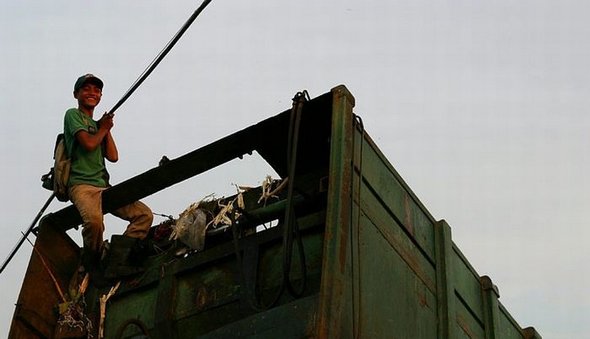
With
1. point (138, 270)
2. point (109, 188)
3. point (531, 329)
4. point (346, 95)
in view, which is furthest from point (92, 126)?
point (531, 329)

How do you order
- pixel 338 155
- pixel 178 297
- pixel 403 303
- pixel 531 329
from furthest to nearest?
1. pixel 531 329
2. pixel 178 297
3. pixel 403 303
4. pixel 338 155

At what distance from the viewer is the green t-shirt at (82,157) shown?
7.58 metres

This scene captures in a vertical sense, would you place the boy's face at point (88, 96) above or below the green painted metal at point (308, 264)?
above

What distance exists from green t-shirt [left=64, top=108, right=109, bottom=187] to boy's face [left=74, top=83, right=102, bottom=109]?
0.15m

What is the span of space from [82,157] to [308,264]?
2.31 metres

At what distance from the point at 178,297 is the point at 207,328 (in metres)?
0.40

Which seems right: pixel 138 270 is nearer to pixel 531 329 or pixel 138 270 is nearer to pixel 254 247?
pixel 254 247

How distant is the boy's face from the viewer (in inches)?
312

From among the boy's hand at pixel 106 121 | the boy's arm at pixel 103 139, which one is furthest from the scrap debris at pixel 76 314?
the boy's hand at pixel 106 121

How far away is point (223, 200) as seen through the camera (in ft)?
24.0

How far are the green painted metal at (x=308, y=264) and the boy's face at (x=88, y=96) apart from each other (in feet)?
2.87

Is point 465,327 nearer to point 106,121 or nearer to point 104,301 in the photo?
point 104,301

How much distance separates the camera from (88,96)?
7.92 m

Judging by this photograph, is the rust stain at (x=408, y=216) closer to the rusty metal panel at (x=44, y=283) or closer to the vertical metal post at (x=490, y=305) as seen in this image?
the vertical metal post at (x=490, y=305)
